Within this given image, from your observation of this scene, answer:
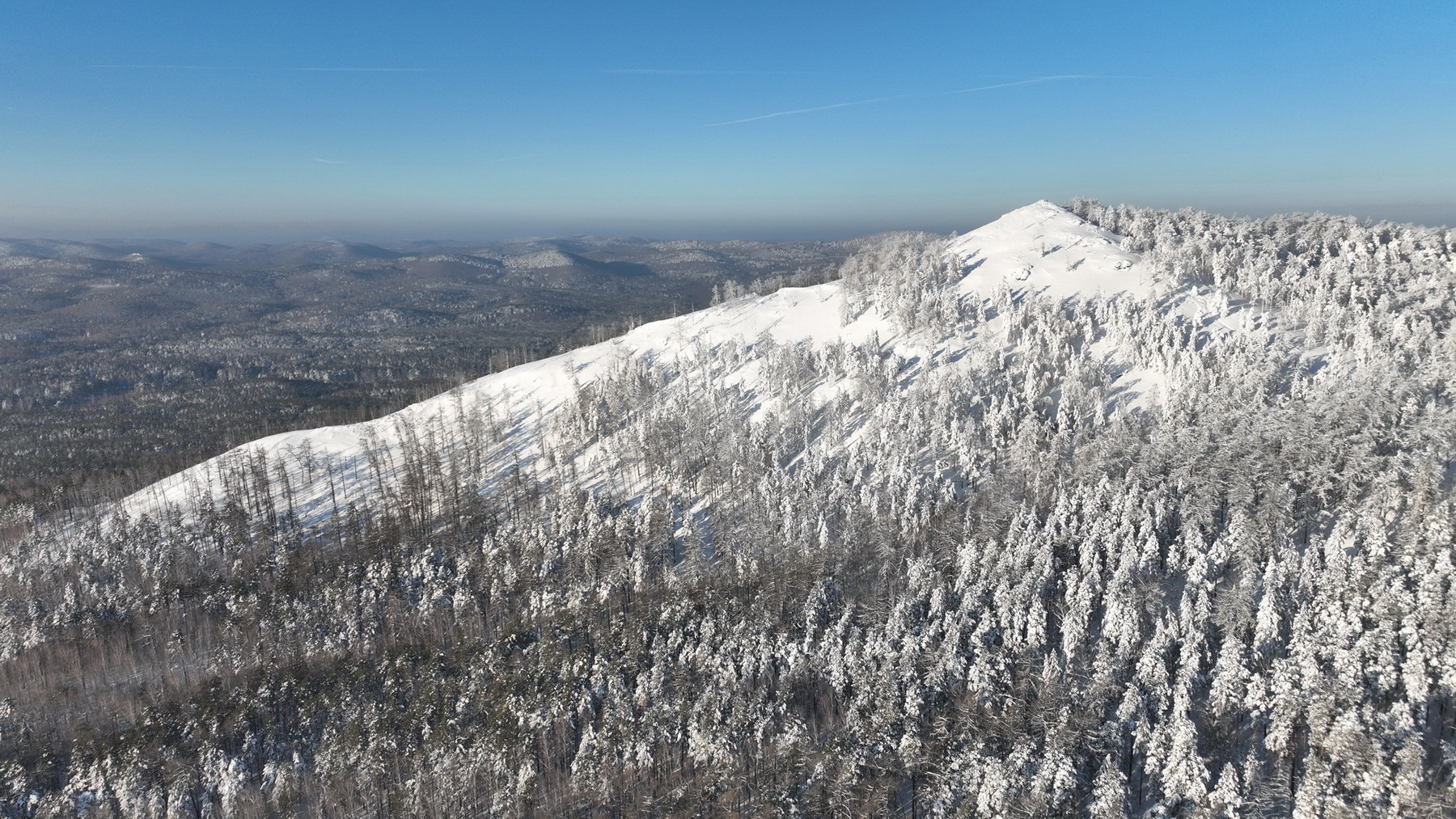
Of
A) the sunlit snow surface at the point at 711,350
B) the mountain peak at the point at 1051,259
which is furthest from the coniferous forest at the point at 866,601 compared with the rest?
the mountain peak at the point at 1051,259

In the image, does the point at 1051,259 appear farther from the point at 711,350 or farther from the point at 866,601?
the point at 866,601

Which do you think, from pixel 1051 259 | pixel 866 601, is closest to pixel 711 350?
pixel 1051 259

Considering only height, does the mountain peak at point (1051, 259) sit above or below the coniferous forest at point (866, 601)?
above

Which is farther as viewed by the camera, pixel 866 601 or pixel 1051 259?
pixel 1051 259

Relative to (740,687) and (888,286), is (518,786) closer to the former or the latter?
(740,687)

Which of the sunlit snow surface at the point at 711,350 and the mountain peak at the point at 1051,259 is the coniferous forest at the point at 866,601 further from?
the mountain peak at the point at 1051,259

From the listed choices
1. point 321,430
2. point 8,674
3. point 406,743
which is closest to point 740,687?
point 406,743
